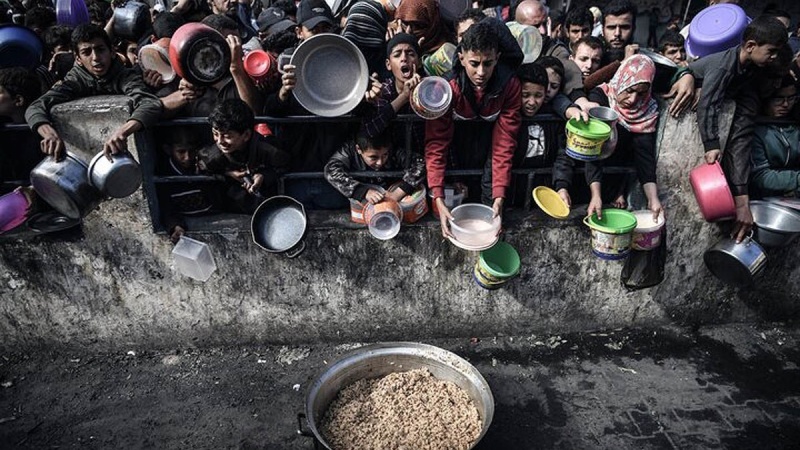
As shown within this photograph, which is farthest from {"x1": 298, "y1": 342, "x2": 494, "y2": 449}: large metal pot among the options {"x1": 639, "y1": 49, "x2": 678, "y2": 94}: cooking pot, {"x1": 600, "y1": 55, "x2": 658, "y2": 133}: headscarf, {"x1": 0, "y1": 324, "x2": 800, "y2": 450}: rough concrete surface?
{"x1": 639, "y1": 49, "x2": 678, "y2": 94}: cooking pot

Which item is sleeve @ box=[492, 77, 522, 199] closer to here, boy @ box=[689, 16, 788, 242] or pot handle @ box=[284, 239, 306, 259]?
boy @ box=[689, 16, 788, 242]

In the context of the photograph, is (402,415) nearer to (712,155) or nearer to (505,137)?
(505,137)

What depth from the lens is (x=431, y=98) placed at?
3061mm

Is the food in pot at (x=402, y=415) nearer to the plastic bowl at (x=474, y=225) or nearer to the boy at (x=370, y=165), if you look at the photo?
the plastic bowl at (x=474, y=225)

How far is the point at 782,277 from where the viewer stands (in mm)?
3977

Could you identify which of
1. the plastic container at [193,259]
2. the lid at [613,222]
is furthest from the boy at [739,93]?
the plastic container at [193,259]

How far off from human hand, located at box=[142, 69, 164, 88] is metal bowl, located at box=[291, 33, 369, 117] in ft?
3.60

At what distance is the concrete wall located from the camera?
350 cm

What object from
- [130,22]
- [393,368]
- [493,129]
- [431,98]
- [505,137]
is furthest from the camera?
[130,22]

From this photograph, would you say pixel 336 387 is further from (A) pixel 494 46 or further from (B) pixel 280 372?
(A) pixel 494 46

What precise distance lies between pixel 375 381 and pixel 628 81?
259 centimetres

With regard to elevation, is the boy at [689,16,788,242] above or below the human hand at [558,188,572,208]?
above

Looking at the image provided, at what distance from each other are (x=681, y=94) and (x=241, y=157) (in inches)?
119

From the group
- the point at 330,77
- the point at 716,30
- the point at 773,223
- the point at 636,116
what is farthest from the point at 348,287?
the point at 716,30
